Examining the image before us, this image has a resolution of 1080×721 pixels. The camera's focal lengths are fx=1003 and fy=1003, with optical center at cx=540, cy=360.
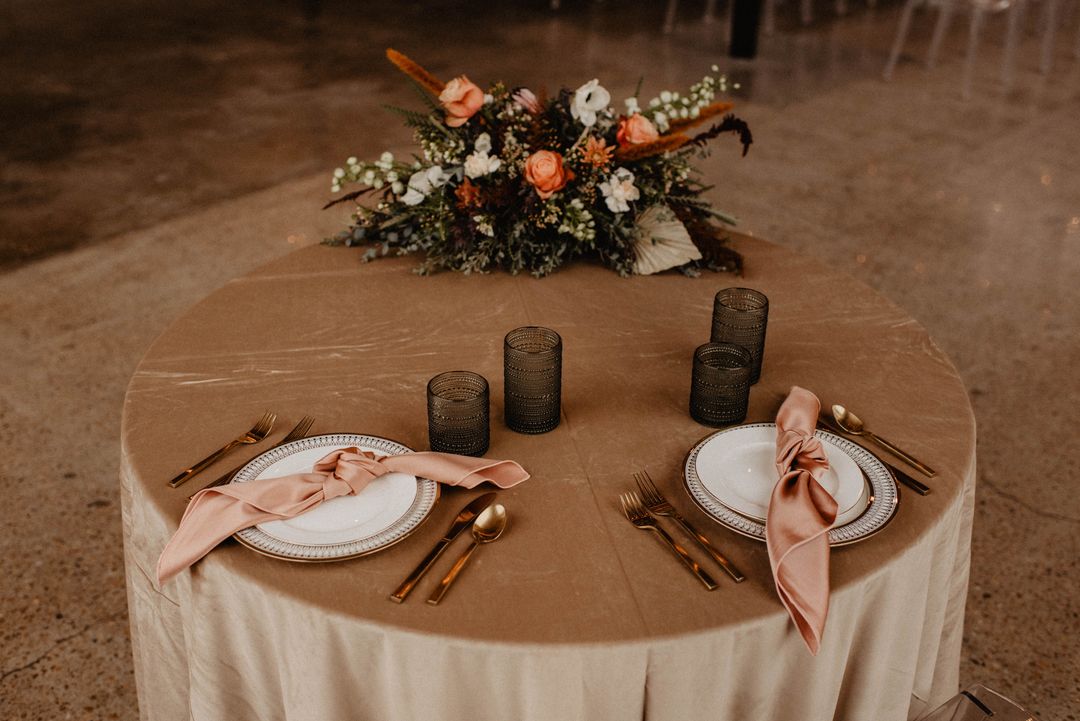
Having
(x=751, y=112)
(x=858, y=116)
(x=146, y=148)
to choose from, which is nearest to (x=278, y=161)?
(x=146, y=148)

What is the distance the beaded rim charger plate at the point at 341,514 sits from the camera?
1146 mm

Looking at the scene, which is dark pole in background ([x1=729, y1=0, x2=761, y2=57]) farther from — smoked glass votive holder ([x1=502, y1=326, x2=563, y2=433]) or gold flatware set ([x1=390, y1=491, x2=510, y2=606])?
gold flatware set ([x1=390, y1=491, x2=510, y2=606])

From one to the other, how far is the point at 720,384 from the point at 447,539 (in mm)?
438

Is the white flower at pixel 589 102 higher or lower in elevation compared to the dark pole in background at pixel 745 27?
higher

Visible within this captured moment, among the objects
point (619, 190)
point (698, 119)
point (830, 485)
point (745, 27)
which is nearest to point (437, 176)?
point (619, 190)

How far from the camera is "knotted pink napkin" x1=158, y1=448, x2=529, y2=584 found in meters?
1.15

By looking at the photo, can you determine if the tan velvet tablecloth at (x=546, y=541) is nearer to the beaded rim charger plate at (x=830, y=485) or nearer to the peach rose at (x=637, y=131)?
the beaded rim charger plate at (x=830, y=485)

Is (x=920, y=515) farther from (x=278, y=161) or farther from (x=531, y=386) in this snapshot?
(x=278, y=161)

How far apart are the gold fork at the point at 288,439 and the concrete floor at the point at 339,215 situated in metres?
0.90

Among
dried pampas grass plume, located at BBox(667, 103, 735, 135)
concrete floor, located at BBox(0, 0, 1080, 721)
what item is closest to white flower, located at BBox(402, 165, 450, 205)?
dried pampas grass plume, located at BBox(667, 103, 735, 135)

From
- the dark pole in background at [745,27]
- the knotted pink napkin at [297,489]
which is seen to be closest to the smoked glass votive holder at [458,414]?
the knotted pink napkin at [297,489]

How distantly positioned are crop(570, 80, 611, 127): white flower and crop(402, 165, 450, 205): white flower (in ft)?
0.86

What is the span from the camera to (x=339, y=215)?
3998mm

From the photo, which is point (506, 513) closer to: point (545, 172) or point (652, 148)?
point (545, 172)
